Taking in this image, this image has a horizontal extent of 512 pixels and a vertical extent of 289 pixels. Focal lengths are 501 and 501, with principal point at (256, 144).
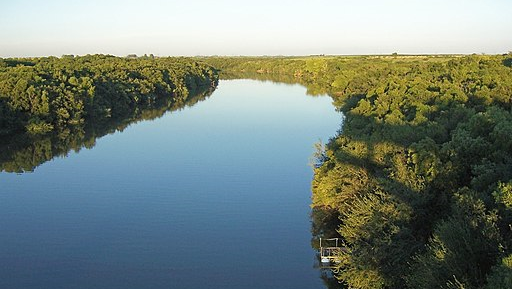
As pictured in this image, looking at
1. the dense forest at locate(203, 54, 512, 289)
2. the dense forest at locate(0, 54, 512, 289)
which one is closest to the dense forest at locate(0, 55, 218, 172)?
the dense forest at locate(0, 54, 512, 289)

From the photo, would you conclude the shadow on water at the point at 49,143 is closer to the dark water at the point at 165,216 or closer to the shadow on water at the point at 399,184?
the dark water at the point at 165,216

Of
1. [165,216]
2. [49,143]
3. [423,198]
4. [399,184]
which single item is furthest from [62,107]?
[423,198]

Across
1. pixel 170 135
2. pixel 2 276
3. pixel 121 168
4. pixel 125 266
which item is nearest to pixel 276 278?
pixel 125 266

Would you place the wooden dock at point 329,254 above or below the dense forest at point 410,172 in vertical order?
below

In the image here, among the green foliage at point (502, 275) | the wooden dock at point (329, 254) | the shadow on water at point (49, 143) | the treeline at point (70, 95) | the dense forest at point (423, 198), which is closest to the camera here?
the green foliage at point (502, 275)

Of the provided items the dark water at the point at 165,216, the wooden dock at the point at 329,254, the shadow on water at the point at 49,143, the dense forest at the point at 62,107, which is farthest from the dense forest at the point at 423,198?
the dense forest at the point at 62,107

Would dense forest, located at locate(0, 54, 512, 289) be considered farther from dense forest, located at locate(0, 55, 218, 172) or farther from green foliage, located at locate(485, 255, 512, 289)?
dense forest, located at locate(0, 55, 218, 172)

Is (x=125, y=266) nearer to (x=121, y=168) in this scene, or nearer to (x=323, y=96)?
(x=121, y=168)
